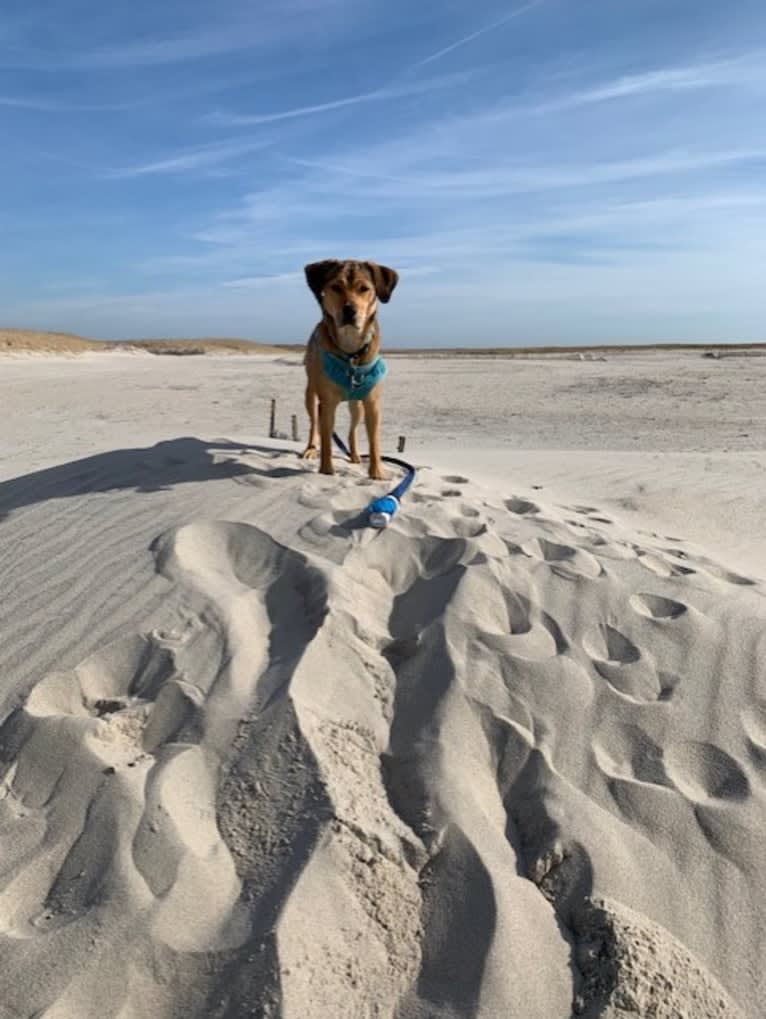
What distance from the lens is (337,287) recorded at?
16.4 ft

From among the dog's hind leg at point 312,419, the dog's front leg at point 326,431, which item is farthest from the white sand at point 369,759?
the dog's hind leg at point 312,419

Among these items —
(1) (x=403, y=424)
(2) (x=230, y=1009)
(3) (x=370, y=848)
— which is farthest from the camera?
(1) (x=403, y=424)

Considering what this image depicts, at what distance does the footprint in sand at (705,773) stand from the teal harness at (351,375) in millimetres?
3321

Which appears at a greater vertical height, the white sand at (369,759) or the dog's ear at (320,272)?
the dog's ear at (320,272)

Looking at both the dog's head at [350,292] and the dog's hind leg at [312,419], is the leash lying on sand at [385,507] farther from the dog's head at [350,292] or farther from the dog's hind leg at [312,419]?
the dog's hind leg at [312,419]

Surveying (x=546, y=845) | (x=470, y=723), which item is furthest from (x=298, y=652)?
(x=546, y=845)

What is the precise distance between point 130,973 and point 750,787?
2.00 metres

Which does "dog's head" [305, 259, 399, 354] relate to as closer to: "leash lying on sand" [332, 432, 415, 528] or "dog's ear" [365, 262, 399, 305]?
"dog's ear" [365, 262, 399, 305]

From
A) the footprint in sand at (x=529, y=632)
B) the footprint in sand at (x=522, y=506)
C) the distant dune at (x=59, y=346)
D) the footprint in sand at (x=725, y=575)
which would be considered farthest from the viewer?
the distant dune at (x=59, y=346)

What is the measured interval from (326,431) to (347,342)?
0.63 m

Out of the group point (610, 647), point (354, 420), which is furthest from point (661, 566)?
point (354, 420)

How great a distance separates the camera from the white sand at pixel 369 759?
6.66 ft

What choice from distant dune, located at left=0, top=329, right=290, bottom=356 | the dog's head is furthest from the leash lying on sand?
distant dune, located at left=0, top=329, right=290, bottom=356

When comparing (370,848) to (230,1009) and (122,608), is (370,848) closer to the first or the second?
(230,1009)
